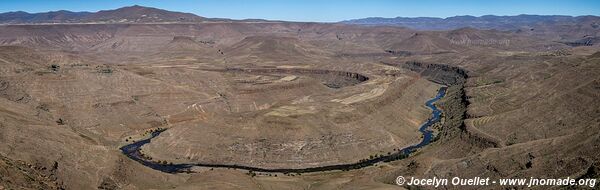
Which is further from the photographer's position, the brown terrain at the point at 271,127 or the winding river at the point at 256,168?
the winding river at the point at 256,168

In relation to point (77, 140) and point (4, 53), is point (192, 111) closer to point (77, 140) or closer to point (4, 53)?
point (77, 140)

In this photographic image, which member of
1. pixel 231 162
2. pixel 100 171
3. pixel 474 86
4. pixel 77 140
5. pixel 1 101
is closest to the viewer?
pixel 100 171

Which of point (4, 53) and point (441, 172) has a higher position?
point (4, 53)

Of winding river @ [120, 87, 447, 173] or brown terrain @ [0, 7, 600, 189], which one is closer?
brown terrain @ [0, 7, 600, 189]

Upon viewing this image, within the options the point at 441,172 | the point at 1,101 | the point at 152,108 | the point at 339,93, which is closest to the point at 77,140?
the point at 1,101

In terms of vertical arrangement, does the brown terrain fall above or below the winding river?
above

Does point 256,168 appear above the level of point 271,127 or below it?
below

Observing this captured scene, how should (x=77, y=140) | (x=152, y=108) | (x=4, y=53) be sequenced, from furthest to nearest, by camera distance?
(x=4, y=53) < (x=152, y=108) < (x=77, y=140)

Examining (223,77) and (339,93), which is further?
(223,77)

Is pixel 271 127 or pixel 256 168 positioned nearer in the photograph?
pixel 256 168

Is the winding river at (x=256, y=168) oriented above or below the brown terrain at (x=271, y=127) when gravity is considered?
below
